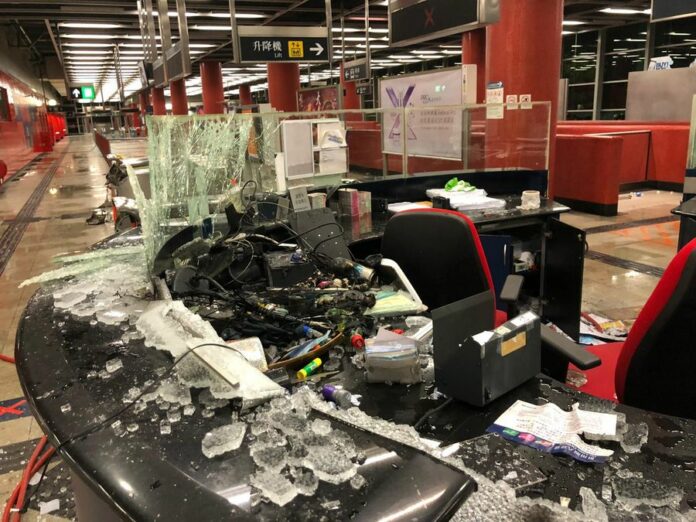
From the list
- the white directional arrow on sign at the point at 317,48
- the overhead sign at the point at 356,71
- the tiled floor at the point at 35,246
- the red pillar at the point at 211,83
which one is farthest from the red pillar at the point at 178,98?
the white directional arrow on sign at the point at 317,48

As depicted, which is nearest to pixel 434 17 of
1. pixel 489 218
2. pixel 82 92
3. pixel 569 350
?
pixel 489 218

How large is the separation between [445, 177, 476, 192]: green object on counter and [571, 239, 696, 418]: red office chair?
204 centimetres

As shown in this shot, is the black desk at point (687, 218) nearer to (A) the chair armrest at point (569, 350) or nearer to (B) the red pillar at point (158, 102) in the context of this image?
(A) the chair armrest at point (569, 350)

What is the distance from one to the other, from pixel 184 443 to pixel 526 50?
Answer: 5276 millimetres

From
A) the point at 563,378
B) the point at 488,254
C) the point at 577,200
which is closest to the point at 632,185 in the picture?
the point at 577,200

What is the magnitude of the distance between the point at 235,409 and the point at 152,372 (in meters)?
0.25

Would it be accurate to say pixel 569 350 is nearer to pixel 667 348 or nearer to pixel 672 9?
pixel 667 348

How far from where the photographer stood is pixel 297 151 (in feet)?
10.6

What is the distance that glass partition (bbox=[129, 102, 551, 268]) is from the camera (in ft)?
7.11

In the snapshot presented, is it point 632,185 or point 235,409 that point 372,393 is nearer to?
point 235,409

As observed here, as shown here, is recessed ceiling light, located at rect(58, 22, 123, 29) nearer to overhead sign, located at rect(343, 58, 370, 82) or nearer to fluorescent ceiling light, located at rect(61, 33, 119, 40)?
fluorescent ceiling light, located at rect(61, 33, 119, 40)

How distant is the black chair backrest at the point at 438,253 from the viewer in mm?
2018

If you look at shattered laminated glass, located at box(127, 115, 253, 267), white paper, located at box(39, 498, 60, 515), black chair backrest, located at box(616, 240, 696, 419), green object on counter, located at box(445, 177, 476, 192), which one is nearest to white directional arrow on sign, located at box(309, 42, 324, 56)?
green object on counter, located at box(445, 177, 476, 192)

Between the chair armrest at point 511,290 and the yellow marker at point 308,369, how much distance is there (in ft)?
2.26
